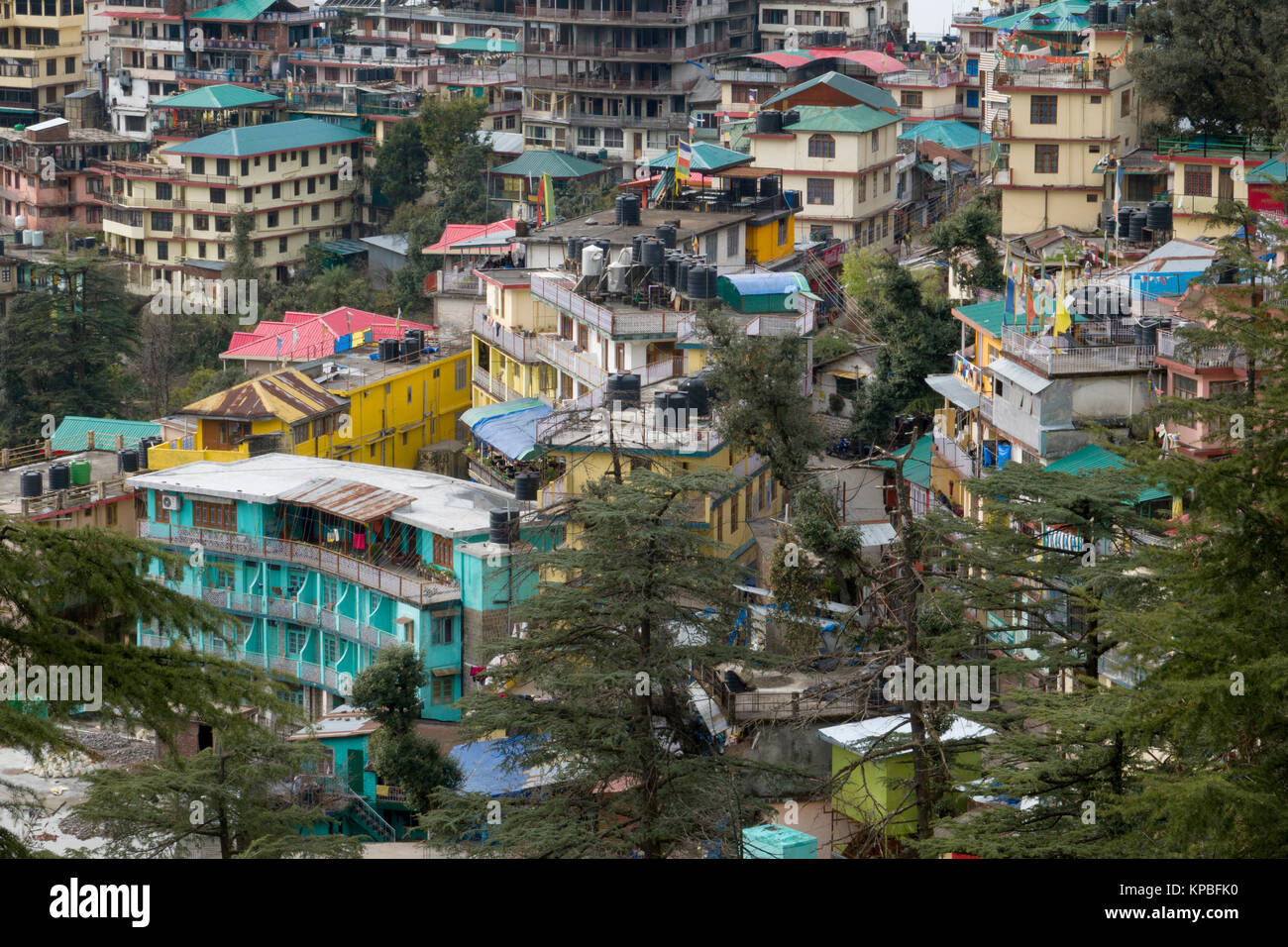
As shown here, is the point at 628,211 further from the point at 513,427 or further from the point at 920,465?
the point at 920,465

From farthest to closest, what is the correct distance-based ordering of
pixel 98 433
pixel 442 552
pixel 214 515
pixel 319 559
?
pixel 98 433 → pixel 214 515 → pixel 319 559 → pixel 442 552

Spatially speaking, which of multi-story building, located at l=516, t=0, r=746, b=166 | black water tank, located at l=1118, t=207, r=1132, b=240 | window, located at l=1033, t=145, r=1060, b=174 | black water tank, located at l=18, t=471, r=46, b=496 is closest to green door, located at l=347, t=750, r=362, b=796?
black water tank, located at l=18, t=471, r=46, b=496

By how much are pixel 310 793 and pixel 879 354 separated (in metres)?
24.5

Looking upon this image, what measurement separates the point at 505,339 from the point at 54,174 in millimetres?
45032

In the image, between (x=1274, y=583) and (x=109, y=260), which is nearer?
(x=1274, y=583)

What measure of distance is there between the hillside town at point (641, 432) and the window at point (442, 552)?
0.39 m

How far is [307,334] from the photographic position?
7044 centimetres

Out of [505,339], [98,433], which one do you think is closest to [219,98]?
[98,433]

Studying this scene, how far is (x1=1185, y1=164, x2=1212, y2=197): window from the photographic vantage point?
53188 mm

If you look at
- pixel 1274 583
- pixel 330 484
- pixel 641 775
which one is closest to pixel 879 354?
pixel 330 484

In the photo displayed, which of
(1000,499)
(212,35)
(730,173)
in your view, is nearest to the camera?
(1000,499)

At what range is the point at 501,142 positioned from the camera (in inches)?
3750

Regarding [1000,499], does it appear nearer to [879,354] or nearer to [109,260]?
[879,354]
